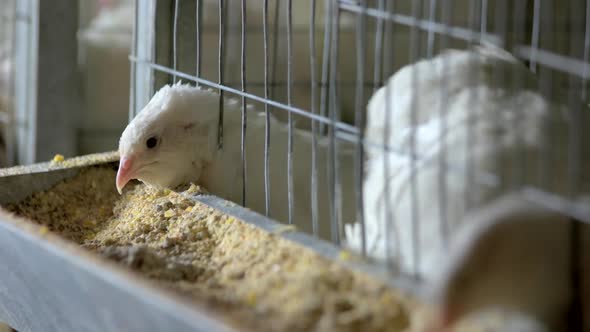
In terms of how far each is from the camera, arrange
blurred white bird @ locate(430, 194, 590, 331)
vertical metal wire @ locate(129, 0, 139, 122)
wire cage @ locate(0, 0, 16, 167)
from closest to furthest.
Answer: blurred white bird @ locate(430, 194, 590, 331)
vertical metal wire @ locate(129, 0, 139, 122)
wire cage @ locate(0, 0, 16, 167)

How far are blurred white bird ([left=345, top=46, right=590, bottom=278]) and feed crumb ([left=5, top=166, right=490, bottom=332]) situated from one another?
12 cm

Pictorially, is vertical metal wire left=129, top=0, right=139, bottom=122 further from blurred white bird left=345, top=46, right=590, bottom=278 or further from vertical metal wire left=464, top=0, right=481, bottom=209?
vertical metal wire left=464, top=0, right=481, bottom=209

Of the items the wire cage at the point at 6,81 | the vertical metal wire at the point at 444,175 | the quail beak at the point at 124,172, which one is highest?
the vertical metal wire at the point at 444,175

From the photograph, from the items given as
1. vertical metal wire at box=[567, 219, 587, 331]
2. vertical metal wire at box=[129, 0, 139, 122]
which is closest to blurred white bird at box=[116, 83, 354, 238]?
vertical metal wire at box=[129, 0, 139, 122]

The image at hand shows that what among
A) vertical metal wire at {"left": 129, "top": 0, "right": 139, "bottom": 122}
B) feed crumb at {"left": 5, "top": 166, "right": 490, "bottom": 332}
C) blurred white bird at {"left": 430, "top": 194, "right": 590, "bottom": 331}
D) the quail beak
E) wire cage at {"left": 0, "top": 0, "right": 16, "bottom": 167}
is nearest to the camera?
blurred white bird at {"left": 430, "top": 194, "right": 590, "bottom": 331}

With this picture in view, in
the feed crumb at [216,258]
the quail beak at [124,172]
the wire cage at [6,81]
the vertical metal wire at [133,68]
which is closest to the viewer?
the feed crumb at [216,258]

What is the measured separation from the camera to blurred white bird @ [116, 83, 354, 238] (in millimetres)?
2193

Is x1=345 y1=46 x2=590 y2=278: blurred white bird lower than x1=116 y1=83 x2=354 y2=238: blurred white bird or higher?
higher

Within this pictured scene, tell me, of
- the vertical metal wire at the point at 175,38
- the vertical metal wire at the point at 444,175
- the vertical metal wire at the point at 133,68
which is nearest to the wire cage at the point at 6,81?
the vertical metal wire at the point at 133,68

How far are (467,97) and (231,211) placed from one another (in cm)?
53

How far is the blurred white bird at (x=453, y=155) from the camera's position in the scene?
4.69ft

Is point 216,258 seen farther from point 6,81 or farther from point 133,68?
point 6,81

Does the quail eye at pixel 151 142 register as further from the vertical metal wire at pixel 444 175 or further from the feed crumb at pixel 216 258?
the vertical metal wire at pixel 444 175

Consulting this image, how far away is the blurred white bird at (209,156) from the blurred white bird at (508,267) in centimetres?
93
